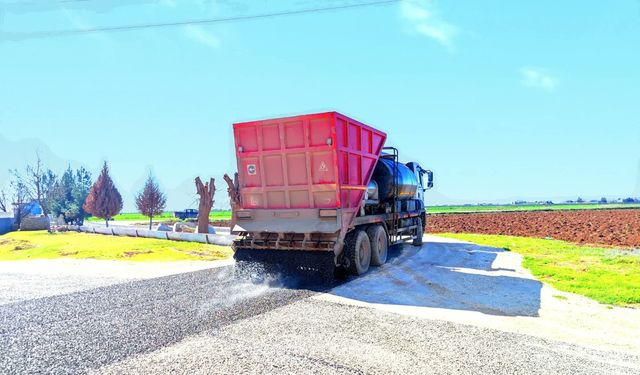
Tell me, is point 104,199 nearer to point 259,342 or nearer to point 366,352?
point 259,342

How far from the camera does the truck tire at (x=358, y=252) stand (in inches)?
395

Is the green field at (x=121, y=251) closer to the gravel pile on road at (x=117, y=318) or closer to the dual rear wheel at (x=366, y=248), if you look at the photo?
the gravel pile on road at (x=117, y=318)

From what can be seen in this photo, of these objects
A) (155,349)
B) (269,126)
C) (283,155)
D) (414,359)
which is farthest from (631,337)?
(269,126)

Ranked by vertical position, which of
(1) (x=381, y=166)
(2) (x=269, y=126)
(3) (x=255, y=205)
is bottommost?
(3) (x=255, y=205)

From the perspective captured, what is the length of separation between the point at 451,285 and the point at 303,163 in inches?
179

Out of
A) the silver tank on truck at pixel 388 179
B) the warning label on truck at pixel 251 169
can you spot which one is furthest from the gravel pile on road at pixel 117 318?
the silver tank on truck at pixel 388 179

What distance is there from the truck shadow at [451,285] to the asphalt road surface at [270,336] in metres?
0.07

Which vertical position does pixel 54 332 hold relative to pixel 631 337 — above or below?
above

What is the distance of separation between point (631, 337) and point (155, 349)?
Answer: 6.76m

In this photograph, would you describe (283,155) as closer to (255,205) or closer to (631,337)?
(255,205)

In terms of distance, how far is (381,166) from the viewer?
12922 mm

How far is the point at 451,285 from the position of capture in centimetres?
950

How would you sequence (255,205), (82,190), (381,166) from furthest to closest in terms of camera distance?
(82,190)
(381,166)
(255,205)

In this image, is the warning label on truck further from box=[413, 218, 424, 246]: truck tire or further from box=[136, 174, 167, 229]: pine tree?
box=[136, 174, 167, 229]: pine tree
